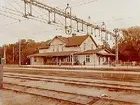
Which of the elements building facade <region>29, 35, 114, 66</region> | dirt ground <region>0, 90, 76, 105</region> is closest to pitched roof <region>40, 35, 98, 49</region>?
building facade <region>29, 35, 114, 66</region>

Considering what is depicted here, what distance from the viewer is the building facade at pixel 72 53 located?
49578mm

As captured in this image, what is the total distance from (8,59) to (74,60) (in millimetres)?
24483

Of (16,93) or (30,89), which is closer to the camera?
(16,93)

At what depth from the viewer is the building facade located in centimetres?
Result: 4958

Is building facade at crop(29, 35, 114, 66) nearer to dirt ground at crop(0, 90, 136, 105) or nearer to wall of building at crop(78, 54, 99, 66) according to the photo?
wall of building at crop(78, 54, 99, 66)

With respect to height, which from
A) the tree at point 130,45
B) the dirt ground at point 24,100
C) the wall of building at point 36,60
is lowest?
the dirt ground at point 24,100

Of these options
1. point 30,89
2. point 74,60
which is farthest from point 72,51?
point 30,89

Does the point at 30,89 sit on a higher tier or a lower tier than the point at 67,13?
lower

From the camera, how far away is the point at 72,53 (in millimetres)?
49469

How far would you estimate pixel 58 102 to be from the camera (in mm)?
10914

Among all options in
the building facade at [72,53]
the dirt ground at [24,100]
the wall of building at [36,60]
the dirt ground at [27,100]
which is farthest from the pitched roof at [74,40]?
the dirt ground at [27,100]

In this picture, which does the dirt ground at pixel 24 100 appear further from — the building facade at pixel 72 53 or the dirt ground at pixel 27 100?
the building facade at pixel 72 53

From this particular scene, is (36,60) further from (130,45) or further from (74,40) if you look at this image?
(130,45)

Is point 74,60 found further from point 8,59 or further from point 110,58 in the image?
point 8,59
